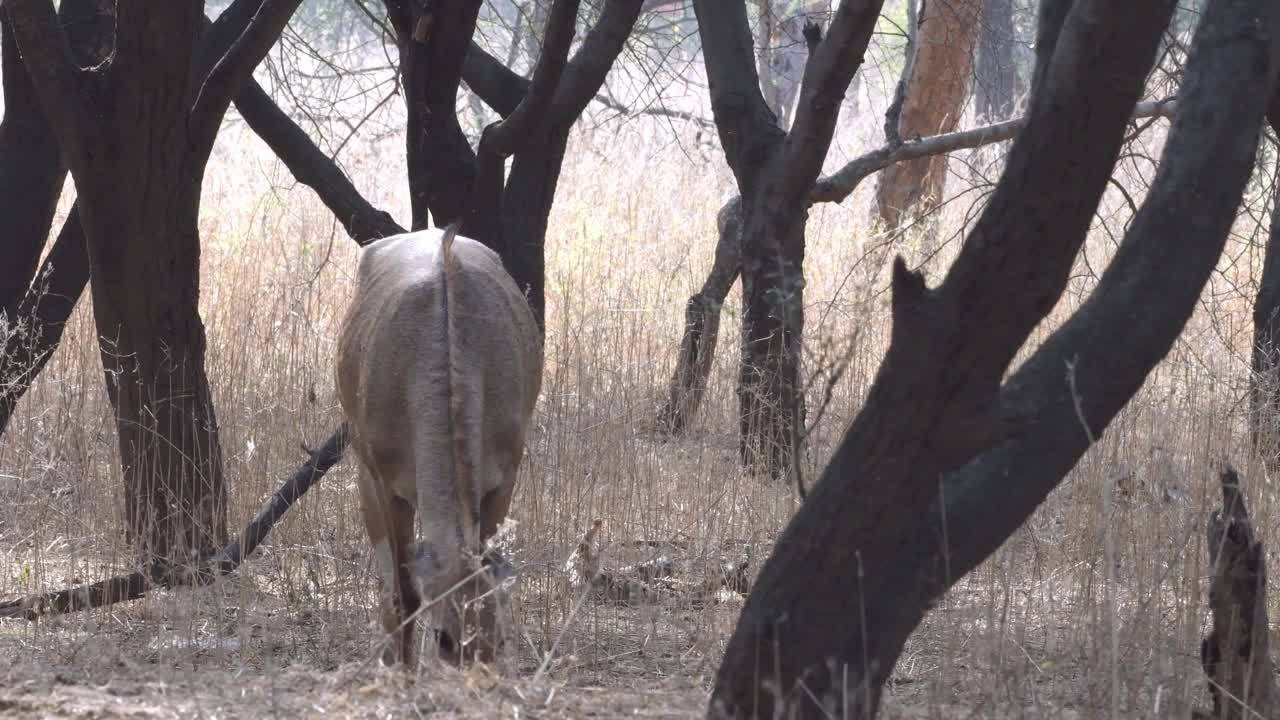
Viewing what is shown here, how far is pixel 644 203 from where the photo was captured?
1421 centimetres

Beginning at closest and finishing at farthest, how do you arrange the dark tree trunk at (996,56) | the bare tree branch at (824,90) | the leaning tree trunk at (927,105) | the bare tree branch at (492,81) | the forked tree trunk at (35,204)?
the bare tree branch at (824,90) → the forked tree trunk at (35,204) → the bare tree branch at (492,81) → the dark tree trunk at (996,56) → the leaning tree trunk at (927,105)

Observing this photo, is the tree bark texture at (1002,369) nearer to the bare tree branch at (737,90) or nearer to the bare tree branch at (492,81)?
the bare tree branch at (737,90)

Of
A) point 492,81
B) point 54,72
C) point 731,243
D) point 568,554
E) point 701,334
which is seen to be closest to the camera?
point 54,72

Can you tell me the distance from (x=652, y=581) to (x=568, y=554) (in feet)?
1.19

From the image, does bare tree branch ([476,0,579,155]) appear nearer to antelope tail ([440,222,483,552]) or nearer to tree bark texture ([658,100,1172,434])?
tree bark texture ([658,100,1172,434])

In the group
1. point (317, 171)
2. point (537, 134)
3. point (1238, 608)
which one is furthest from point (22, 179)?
point (1238, 608)

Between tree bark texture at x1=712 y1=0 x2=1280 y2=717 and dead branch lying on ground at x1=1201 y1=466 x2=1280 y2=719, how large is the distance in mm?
750

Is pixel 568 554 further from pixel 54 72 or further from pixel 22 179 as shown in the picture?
pixel 22 179

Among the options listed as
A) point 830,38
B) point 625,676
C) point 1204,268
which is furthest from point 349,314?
point 1204,268

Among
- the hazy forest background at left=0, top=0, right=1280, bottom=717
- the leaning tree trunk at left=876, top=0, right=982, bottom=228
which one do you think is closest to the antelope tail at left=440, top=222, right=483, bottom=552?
the hazy forest background at left=0, top=0, right=1280, bottom=717

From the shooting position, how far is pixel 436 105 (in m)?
6.42

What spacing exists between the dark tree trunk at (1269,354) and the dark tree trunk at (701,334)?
2.68 meters

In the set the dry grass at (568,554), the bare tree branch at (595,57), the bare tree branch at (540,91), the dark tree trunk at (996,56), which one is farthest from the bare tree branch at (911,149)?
the bare tree branch at (540,91)

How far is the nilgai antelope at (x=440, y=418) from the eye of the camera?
3811mm
